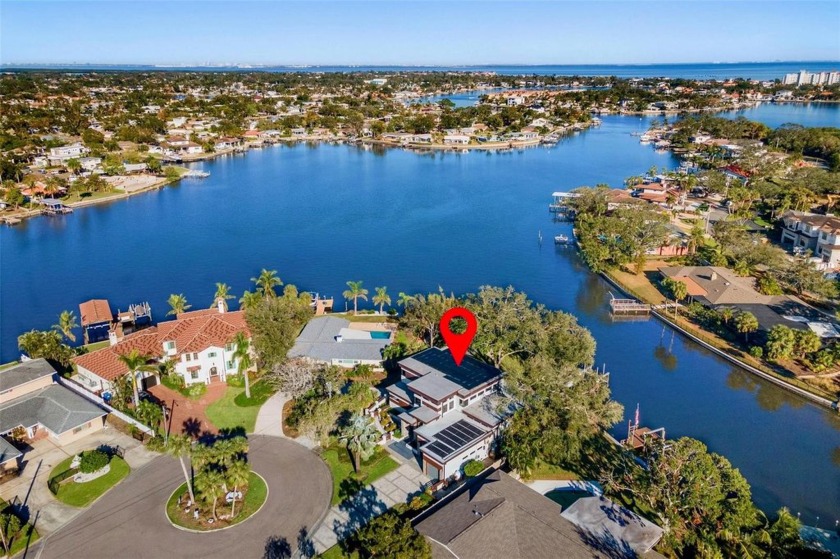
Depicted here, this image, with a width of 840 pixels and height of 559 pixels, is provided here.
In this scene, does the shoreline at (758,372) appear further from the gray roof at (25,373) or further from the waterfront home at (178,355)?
the gray roof at (25,373)

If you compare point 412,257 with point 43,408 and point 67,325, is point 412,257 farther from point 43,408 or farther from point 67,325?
point 43,408

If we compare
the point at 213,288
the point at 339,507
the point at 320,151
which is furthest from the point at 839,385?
the point at 320,151

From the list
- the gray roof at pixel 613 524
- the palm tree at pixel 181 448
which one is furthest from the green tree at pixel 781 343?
the palm tree at pixel 181 448

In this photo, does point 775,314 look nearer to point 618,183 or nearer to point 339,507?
point 339,507

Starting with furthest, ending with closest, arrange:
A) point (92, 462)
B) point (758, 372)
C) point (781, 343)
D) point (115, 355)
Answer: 1. point (758, 372)
2. point (781, 343)
3. point (115, 355)
4. point (92, 462)

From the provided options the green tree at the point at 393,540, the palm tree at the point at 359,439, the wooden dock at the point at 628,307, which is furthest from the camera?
the wooden dock at the point at 628,307

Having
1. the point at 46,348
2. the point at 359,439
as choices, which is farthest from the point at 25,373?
the point at 359,439
